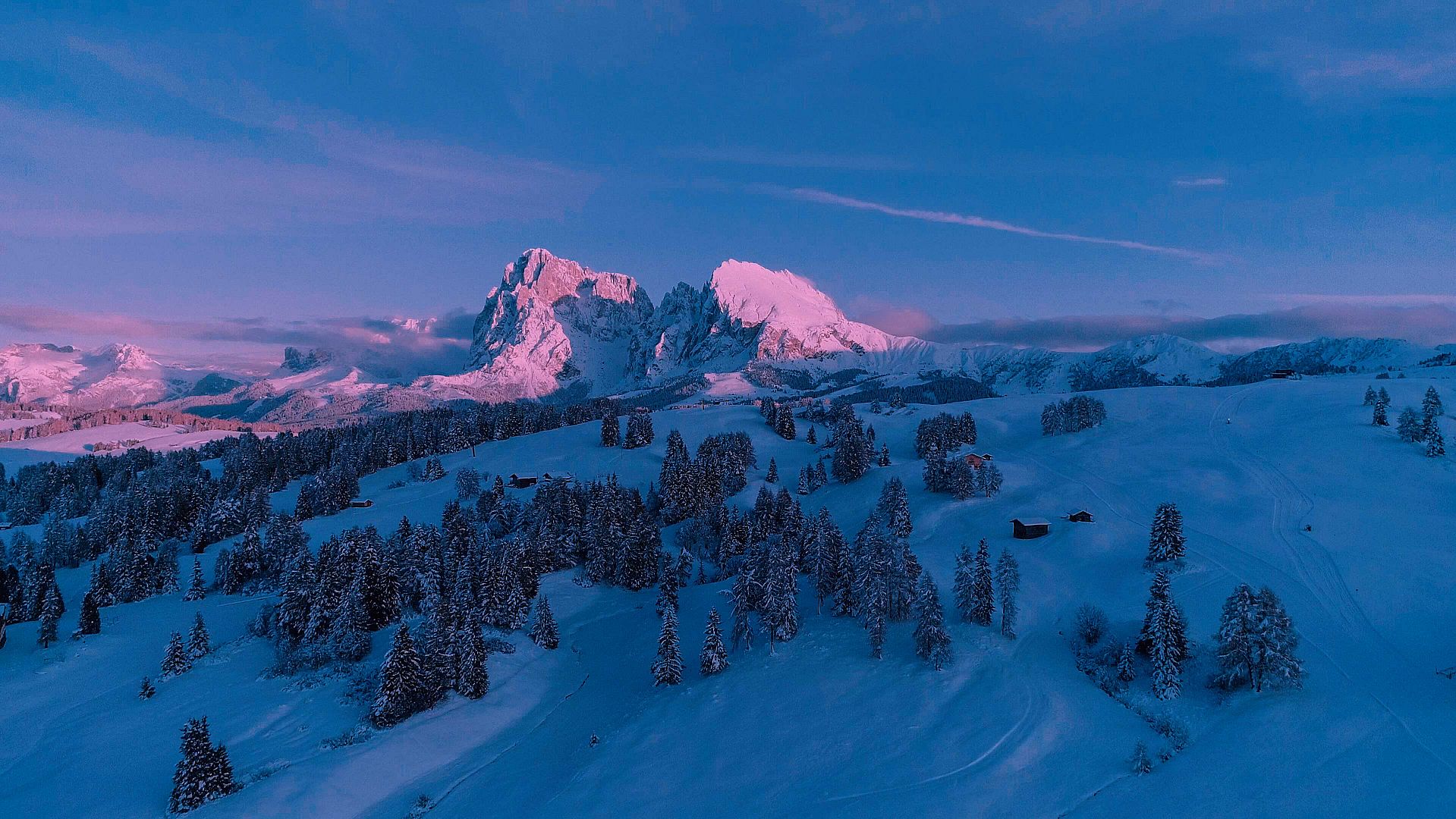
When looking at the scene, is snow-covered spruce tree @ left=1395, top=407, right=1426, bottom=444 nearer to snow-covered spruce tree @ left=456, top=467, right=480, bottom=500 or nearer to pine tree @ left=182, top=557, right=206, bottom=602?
snow-covered spruce tree @ left=456, top=467, right=480, bottom=500

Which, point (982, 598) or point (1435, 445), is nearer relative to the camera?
point (982, 598)

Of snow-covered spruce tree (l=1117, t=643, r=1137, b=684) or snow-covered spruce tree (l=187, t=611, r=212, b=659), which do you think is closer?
snow-covered spruce tree (l=1117, t=643, r=1137, b=684)

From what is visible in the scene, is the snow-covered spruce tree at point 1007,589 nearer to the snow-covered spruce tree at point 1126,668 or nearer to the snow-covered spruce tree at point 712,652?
the snow-covered spruce tree at point 1126,668

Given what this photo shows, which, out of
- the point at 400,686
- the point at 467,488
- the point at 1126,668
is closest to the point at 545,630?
the point at 400,686

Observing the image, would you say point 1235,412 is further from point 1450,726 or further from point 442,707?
point 442,707

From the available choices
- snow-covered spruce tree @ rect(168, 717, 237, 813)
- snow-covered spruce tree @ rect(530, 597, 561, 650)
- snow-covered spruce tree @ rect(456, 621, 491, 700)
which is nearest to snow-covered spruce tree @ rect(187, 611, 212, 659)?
snow-covered spruce tree @ rect(168, 717, 237, 813)

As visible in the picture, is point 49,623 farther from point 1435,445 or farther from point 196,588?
point 1435,445

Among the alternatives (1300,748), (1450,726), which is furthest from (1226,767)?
(1450,726)
